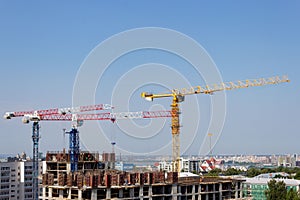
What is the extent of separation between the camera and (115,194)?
33719mm

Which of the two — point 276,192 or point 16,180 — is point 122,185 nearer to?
point 276,192

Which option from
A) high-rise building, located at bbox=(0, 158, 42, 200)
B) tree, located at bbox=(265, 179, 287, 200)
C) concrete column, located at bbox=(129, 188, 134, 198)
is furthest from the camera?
high-rise building, located at bbox=(0, 158, 42, 200)

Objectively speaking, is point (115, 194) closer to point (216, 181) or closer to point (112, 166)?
point (216, 181)

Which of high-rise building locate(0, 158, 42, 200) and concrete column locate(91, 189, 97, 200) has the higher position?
concrete column locate(91, 189, 97, 200)

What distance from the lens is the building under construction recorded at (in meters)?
32.7

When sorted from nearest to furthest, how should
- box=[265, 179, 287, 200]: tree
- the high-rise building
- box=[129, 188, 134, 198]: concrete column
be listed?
box=[129, 188, 134, 198]: concrete column, box=[265, 179, 287, 200]: tree, the high-rise building

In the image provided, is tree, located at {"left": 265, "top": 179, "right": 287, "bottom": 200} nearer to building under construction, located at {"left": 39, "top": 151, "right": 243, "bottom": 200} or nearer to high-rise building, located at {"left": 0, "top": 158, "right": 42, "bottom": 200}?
building under construction, located at {"left": 39, "top": 151, "right": 243, "bottom": 200}

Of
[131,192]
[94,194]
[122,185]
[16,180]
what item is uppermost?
[122,185]

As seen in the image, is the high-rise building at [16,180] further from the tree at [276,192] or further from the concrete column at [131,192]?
the tree at [276,192]

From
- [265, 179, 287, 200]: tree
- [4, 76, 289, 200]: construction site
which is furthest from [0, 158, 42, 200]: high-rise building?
[265, 179, 287, 200]: tree

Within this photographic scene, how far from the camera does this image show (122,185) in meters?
33.8

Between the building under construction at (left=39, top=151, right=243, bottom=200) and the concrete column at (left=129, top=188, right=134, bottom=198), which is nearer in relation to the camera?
the building under construction at (left=39, top=151, right=243, bottom=200)

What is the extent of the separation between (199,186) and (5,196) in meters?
27.4

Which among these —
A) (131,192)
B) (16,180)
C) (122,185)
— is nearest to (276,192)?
(131,192)
